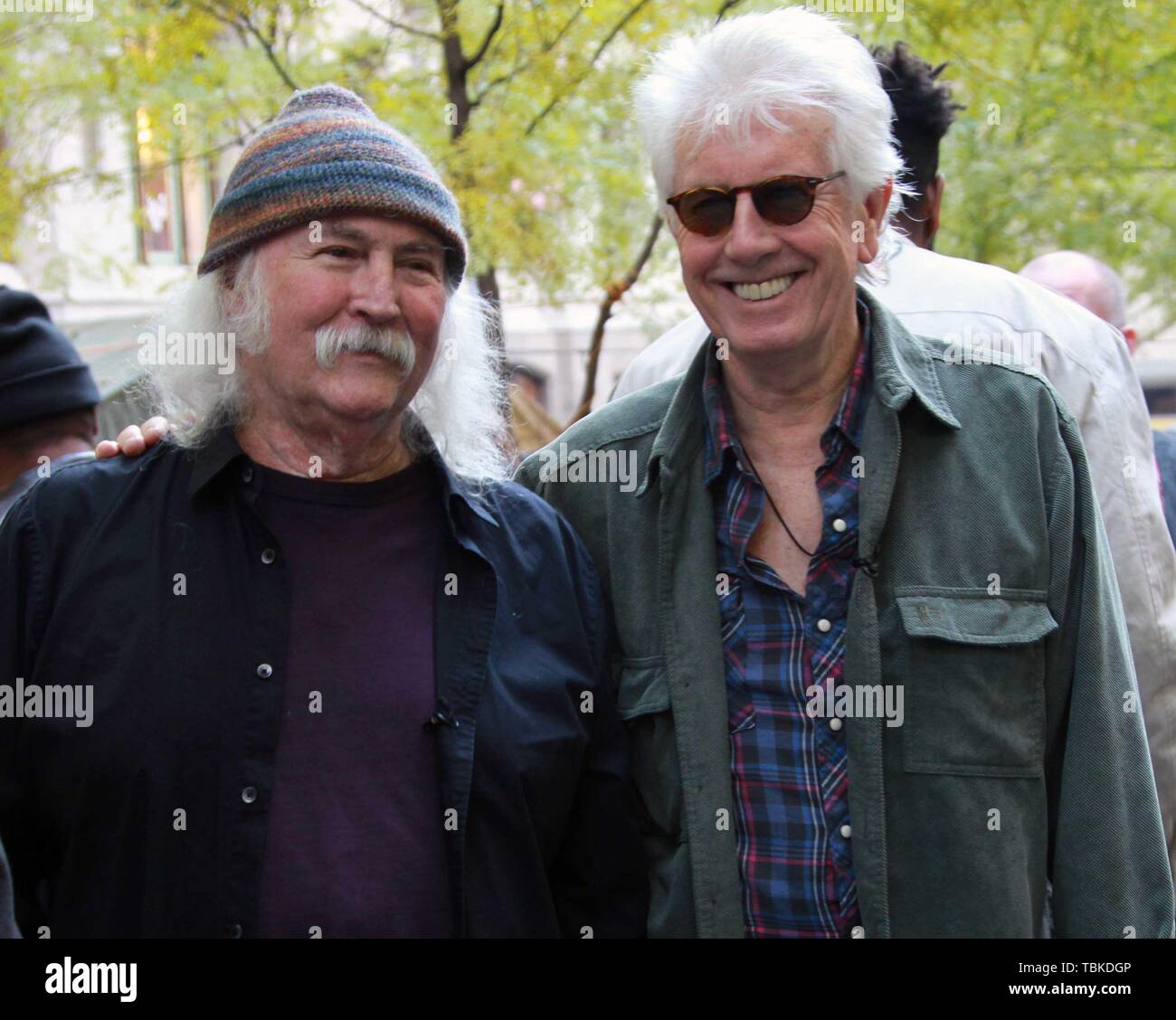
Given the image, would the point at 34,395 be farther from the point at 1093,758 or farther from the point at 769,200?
the point at 1093,758

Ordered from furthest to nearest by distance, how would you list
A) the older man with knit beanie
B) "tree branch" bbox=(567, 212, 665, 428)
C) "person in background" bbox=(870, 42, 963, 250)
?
"tree branch" bbox=(567, 212, 665, 428) → "person in background" bbox=(870, 42, 963, 250) → the older man with knit beanie

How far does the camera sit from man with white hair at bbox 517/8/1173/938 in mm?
2668

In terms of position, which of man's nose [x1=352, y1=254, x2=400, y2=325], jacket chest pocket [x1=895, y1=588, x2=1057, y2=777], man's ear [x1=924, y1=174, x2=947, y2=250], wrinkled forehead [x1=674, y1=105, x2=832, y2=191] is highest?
man's ear [x1=924, y1=174, x2=947, y2=250]

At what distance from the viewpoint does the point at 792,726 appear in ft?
8.84

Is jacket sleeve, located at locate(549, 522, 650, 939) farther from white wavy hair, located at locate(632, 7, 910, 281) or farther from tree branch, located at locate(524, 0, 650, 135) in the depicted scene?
tree branch, located at locate(524, 0, 650, 135)

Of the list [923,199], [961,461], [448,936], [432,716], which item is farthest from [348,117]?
[923,199]

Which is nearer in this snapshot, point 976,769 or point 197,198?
point 976,769

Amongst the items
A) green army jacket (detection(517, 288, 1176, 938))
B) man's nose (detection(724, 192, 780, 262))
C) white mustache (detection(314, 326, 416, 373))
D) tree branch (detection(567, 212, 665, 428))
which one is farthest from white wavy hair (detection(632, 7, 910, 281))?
tree branch (detection(567, 212, 665, 428))

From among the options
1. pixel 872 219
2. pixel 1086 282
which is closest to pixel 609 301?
pixel 1086 282

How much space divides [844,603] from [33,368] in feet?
9.06

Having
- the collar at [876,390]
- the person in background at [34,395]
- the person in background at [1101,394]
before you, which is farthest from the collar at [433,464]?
the person in background at [34,395]

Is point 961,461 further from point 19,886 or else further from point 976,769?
point 19,886

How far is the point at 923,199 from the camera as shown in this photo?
12.9ft
